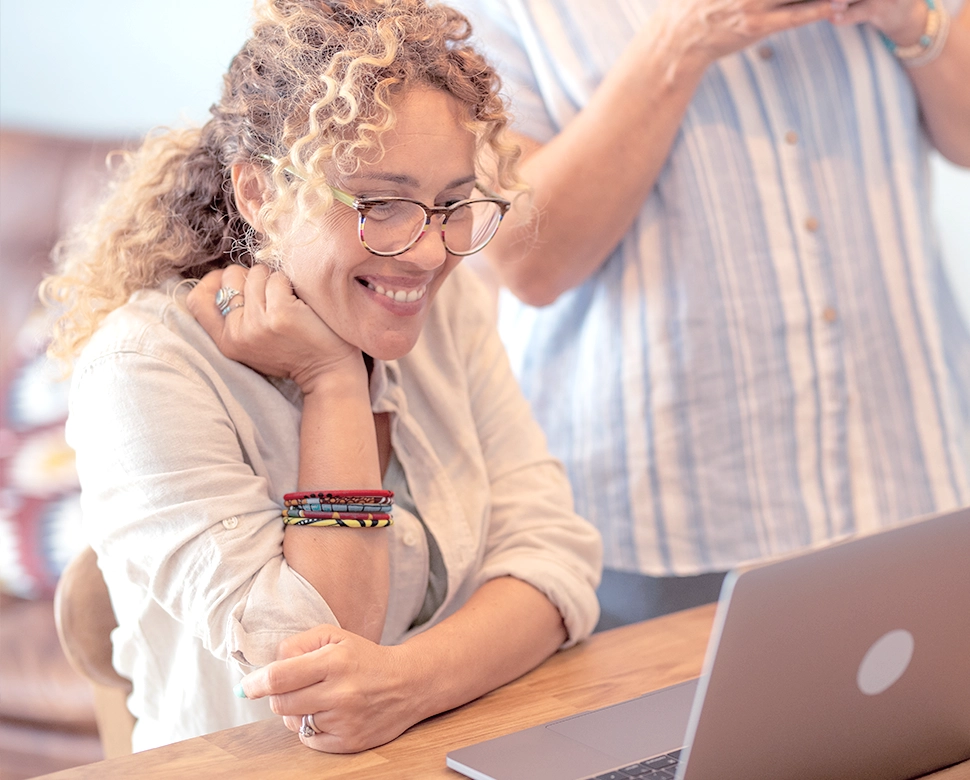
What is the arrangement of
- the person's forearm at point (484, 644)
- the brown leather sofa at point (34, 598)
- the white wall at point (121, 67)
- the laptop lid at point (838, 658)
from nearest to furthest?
the laptop lid at point (838, 658) < the person's forearm at point (484, 644) < the brown leather sofa at point (34, 598) < the white wall at point (121, 67)

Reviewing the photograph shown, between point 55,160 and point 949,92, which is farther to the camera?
point 55,160

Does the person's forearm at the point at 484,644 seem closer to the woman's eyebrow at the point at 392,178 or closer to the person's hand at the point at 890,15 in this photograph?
the woman's eyebrow at the point at 392,178

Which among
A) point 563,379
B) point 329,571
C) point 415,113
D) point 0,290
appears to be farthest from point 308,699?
point 0,290

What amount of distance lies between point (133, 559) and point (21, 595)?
1.57 metres

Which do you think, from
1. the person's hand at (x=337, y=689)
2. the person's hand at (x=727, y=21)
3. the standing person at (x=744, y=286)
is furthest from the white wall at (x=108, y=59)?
the person's hand at (x=337, y=689)

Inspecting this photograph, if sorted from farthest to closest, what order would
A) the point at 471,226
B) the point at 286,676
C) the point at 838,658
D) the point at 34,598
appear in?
the point at 34,598, the point at 471,226, the point at 286,676, the point at 838,658

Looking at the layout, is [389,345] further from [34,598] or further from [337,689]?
[34,598]

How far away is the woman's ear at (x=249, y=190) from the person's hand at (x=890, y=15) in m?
0.74

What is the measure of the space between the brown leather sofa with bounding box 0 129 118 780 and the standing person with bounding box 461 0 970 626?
108 centimetres

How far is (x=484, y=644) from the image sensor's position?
1.04 m

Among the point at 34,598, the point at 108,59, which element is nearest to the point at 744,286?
the point at 34,598

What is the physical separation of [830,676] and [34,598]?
6.70 feet

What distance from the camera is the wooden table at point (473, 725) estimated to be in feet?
2.86

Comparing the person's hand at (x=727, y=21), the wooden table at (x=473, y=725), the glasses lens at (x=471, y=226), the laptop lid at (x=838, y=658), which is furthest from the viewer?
the person's hand at (x=727, y=21)
